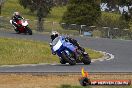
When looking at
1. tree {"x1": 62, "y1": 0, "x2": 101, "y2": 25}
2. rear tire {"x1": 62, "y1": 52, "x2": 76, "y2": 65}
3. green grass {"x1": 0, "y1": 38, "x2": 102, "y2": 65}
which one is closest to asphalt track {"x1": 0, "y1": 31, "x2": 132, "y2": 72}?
rear tire {"x1": 62, "y1": 52, "x2": 76, "y2": 65}

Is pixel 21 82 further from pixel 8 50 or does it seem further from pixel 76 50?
pixel 8 50

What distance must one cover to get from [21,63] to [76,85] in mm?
7170

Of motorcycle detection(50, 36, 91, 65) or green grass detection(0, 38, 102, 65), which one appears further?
green grass detection(0, 38, 102, 65)

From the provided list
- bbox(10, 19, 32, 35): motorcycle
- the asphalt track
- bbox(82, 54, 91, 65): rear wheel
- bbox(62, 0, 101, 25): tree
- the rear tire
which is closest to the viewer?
the asphalt track

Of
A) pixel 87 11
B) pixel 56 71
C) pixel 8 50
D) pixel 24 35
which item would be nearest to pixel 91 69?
pixel 56 71

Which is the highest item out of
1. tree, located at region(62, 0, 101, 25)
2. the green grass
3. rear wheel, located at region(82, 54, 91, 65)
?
rear wheel, located at region(82, 54, 91, 65)

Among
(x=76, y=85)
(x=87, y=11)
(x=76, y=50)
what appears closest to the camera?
(x=76, y=85)

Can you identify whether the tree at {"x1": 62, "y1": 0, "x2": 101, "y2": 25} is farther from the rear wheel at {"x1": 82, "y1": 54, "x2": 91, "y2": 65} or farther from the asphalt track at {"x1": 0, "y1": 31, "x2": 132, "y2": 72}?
the rear wheel at {"x1": 82, "y1": 54, "x2": 91, "y2": 65}

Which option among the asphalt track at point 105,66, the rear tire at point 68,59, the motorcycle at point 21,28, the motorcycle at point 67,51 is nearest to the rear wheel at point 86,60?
the motorcycle at point 67,51

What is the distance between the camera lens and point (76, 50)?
22453 mm

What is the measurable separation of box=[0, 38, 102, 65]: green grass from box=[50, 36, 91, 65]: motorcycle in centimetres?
155

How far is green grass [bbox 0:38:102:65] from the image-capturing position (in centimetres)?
2383

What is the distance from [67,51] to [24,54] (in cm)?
407

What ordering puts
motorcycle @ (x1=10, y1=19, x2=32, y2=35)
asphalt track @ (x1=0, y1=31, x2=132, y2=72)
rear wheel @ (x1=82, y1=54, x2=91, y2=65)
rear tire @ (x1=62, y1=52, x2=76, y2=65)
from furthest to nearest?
motorcycle @ (x1=10, y1=19, x2=32, y2=35), rear wheel @ (x1=82, y1=54, x2=91, y2=65), rear tire @ (x1=62, y1=52, x2=76, y2=65), asphalt track @ (x1=0, y1=31, x2=132, y2=72)
